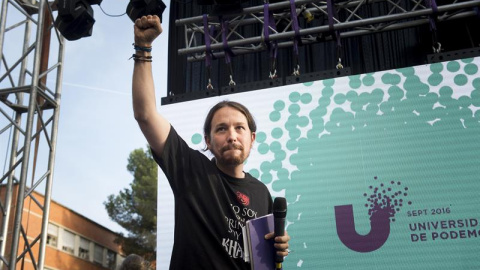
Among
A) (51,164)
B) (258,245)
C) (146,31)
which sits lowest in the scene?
(258,245)

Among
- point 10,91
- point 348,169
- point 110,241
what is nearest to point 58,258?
point 110,241

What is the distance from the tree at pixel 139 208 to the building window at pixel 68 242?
5.58 feet

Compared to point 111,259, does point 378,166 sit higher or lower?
lower

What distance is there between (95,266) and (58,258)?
10.6 ft

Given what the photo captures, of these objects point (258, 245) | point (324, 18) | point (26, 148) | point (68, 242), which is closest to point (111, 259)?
point (68, 242)

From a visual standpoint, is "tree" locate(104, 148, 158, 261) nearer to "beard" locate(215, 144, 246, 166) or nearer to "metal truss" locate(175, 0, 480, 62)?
"metal truss" locate(175, 0, 480, 62)

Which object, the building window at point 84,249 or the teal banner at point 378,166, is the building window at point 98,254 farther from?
the teal banner at point 378,166

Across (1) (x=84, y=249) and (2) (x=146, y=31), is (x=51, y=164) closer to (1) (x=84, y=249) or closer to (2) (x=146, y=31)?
(2) (x=146, y=31)

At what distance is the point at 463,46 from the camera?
17.9 feet

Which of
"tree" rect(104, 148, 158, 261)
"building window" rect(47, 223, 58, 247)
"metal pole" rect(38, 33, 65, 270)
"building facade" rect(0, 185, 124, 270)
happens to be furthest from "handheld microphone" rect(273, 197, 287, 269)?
"building window" rect(47, 223, 58, 247)

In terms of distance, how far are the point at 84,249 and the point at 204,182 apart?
66.3 ft

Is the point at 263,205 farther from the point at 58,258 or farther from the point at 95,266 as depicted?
the point at 95,266

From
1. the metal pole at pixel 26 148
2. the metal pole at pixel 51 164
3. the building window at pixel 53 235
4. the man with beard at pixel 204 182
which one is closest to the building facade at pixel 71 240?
the building window at pixel 53 235

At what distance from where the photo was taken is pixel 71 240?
19.5 meters
